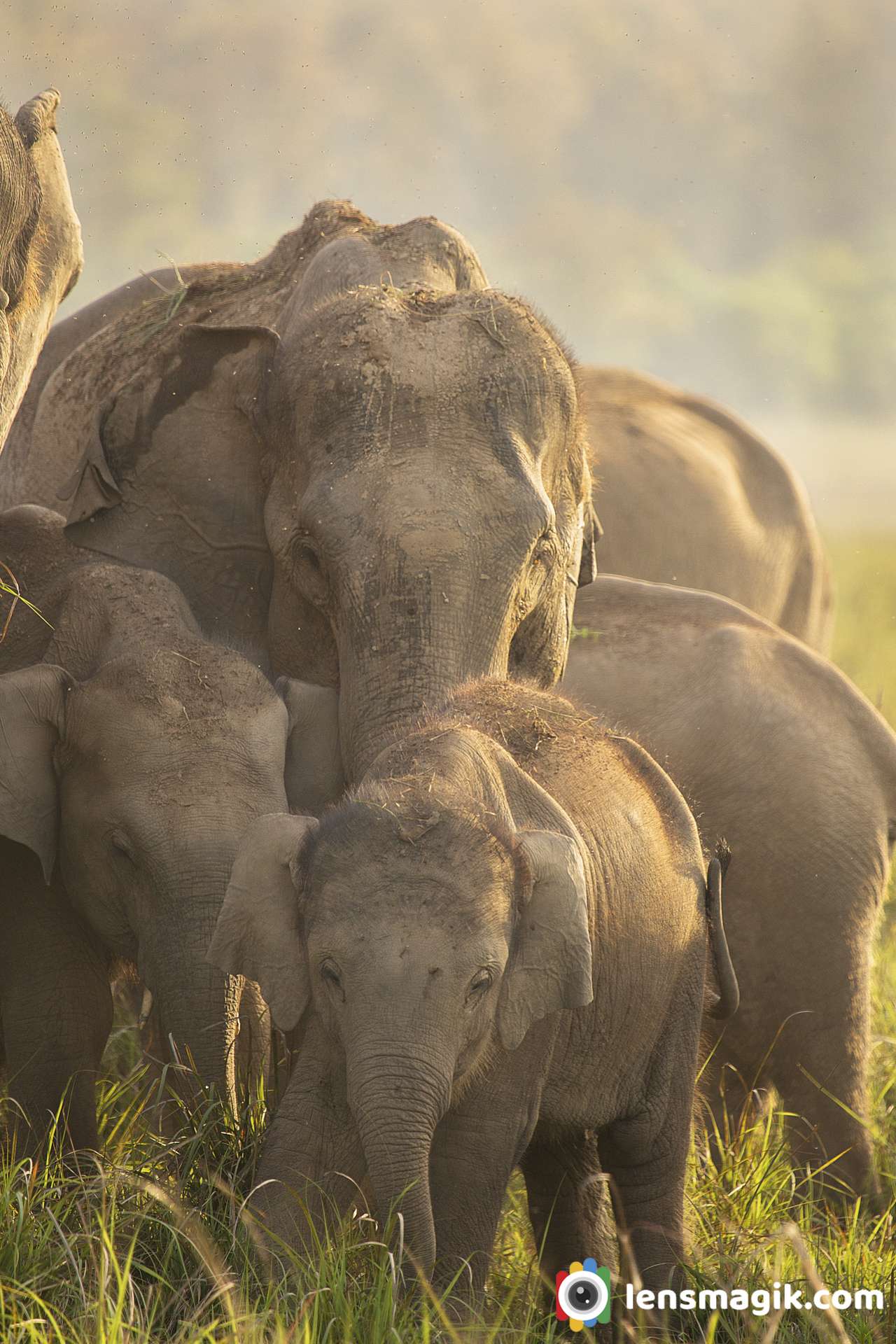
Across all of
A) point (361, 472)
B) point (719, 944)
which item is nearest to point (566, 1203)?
point (719, 944)

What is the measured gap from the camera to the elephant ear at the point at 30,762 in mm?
4438

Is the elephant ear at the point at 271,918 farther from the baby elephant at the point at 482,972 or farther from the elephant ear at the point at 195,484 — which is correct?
the elephant ear at the point at 195,484

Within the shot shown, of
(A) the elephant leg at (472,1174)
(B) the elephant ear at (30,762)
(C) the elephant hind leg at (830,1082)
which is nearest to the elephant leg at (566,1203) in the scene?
(A) the elephant leg at (472,1174)

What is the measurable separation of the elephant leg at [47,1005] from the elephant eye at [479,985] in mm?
1391

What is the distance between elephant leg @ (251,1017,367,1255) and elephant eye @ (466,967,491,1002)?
32 cm

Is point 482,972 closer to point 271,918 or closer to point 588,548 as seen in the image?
point 271,918

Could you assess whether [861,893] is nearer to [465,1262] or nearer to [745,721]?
[745,721]

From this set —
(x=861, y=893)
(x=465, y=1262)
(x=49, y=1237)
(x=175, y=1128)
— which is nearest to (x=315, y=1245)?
(x=465, y=1262)

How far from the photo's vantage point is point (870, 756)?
17.6 feet

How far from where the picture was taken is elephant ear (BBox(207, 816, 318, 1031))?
3.58 m

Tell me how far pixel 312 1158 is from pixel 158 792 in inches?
38.2

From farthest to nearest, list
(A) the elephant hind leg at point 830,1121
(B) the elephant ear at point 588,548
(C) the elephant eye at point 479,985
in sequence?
(B) the elephant ear at point 588,548
(A) the elephant hind leg at point 830,1121
(C) the elephant eye at point 479,985

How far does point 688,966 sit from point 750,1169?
3.02 ft

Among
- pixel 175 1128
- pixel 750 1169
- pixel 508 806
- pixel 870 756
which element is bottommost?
pixel 750 1169
